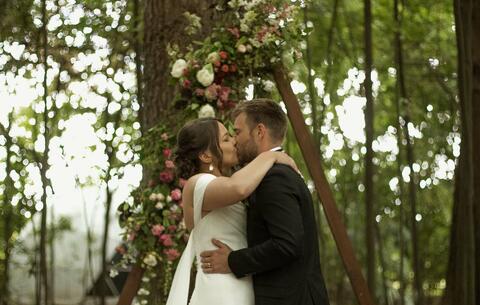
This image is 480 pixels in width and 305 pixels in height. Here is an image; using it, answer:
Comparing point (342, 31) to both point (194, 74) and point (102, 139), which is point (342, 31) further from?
point (194, 74)

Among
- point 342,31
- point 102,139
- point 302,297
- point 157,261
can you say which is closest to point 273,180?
point 302,297

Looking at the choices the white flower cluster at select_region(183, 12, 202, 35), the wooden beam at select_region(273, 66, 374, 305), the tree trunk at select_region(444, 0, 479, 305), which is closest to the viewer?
the wooden beam at select_region(273, 66, 374, 305)

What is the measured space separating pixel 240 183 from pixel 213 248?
41 cm

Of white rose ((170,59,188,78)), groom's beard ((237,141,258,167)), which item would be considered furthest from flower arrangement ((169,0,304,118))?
groom's beard ((237,141,258,167))

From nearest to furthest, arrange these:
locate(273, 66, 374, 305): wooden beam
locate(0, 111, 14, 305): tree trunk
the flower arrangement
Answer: locate(273, 66, 374, 305): wooden beam
the flower arrangement
locate(0, 111, 14, 305): tree trunk

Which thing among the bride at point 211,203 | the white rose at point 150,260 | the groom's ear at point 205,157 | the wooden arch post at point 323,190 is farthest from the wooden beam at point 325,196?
the groom's ear at point 205,157

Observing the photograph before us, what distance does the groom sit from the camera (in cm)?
354

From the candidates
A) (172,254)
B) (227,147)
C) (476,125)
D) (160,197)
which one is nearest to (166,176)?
(160,197)

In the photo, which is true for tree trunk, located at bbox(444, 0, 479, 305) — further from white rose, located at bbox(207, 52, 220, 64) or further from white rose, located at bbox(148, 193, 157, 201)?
white rose, located at bbox(148, 193, 157, 201)

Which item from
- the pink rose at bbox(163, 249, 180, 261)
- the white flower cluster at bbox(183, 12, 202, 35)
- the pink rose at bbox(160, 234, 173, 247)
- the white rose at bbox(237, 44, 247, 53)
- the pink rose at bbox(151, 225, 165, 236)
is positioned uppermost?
the white flower cluster at bbox(183, 12, 202, 35)

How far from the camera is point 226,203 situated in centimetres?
364

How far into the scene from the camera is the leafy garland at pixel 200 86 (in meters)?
5.34

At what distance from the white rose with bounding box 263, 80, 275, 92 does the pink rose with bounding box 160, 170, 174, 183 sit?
83cm

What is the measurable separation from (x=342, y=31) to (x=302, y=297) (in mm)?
10102
